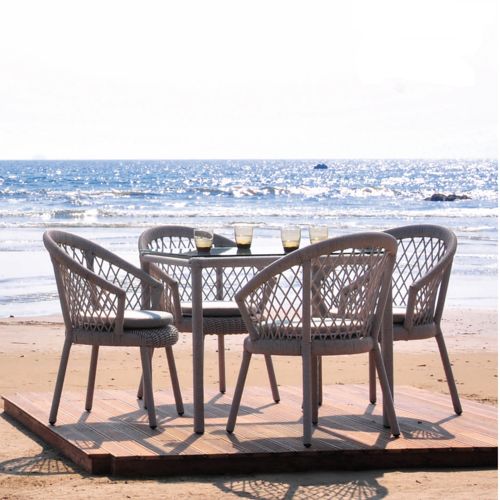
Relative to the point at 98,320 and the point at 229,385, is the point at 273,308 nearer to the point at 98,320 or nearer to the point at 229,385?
the point at 98,320

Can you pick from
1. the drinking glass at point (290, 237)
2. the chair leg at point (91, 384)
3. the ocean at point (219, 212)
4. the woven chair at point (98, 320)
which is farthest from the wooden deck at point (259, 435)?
the ocean at point (219, 212)

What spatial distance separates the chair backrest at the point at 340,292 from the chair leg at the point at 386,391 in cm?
10

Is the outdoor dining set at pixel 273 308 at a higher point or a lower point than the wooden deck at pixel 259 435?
higher

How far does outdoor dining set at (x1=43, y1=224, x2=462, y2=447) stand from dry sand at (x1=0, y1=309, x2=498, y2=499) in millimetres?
315

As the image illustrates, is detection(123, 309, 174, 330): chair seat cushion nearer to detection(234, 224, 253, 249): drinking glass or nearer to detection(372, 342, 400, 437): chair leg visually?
detection(234, 224, 253, 249): drinking glass

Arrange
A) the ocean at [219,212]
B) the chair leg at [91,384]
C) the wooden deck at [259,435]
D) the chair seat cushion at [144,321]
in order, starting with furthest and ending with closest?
the ocean at [219,212] → the chair leg at [91,384] → the chair seat cushion at [144,321] → the wooden deck at [259,435]

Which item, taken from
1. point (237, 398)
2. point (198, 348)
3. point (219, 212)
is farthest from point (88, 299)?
point (219, 212)

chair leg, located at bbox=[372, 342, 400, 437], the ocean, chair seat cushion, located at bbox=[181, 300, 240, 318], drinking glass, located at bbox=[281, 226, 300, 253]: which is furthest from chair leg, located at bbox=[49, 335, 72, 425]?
the ocean

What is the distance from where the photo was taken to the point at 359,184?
1998 inches

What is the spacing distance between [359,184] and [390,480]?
155 ft

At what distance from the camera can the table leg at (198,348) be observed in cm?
446

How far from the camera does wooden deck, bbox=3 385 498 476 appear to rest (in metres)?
4.06

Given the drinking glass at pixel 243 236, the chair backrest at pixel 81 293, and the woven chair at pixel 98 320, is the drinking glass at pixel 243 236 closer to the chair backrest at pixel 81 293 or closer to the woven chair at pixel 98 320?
the woven chair at pixel 98 320
